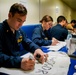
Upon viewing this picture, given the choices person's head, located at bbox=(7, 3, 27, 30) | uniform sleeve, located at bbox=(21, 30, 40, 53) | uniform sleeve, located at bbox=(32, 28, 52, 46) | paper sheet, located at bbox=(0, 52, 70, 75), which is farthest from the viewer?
uniform sleeve, located at bbox=(32, 28, 52, 46)

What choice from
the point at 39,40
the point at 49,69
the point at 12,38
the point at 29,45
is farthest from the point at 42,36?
the point at 49,69

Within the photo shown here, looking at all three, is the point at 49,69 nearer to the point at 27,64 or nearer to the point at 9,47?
the point at 27,64

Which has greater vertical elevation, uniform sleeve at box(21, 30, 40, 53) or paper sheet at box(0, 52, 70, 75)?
uniform sleeve at box(21, 30, 40, 53)

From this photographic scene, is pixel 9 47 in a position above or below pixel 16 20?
below

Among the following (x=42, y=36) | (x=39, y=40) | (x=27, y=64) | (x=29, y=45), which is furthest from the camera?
(x=42, y=36)

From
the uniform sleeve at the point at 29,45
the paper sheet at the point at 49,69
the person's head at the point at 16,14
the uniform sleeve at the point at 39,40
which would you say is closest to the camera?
the paper sheet at the point at 49,69

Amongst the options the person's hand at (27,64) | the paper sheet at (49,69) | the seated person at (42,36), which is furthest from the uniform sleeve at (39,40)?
the person's hand at (27,64)

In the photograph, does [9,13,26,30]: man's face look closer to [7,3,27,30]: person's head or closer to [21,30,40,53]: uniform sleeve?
[7,3,27,30]: person's head

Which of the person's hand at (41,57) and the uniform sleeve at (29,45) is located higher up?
the uniform sleeve at (29,45)

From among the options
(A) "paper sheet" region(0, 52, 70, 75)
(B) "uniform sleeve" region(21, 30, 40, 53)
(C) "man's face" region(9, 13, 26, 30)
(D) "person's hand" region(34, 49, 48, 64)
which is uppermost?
(C) "man's face" region(9, 13, 26, 30)

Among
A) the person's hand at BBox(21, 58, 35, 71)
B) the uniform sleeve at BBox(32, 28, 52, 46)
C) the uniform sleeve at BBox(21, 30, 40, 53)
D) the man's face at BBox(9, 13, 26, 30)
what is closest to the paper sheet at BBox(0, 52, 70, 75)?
the person's hand at BBox(21, 58, 35, 71)

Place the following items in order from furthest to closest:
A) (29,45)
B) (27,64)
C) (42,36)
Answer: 1. (42,36)
2. (29,45)
3. (27,64)

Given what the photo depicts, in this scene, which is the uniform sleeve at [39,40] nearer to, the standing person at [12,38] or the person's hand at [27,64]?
A: the standing person at [12,38]

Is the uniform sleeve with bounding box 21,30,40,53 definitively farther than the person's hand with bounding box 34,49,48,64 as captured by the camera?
Yes
